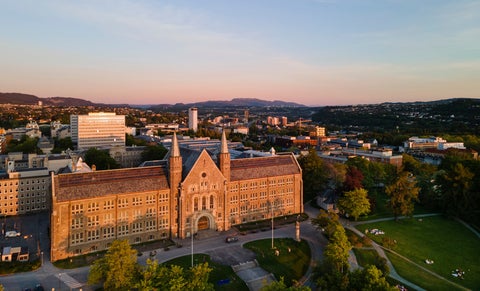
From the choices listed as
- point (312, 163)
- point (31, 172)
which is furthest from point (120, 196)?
point (312, 163)

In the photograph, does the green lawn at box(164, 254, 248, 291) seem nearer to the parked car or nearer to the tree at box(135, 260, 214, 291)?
the parked car

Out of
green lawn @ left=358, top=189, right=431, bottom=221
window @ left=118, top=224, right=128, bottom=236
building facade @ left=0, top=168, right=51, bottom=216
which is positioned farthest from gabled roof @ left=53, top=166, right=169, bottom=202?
green lawn @ left=358, top=189, right=431, bottom=221

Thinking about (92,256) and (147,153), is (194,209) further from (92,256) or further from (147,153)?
(147,153)

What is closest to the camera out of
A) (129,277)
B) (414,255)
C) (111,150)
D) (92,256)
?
(129,277)

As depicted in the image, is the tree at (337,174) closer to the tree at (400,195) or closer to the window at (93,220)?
the tree at (400,195)

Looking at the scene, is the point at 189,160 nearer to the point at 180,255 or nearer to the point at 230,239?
the point at 230,239

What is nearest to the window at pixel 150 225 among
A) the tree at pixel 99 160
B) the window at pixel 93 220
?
the window at pixel 93 220

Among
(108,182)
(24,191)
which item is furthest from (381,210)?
(24,191)
